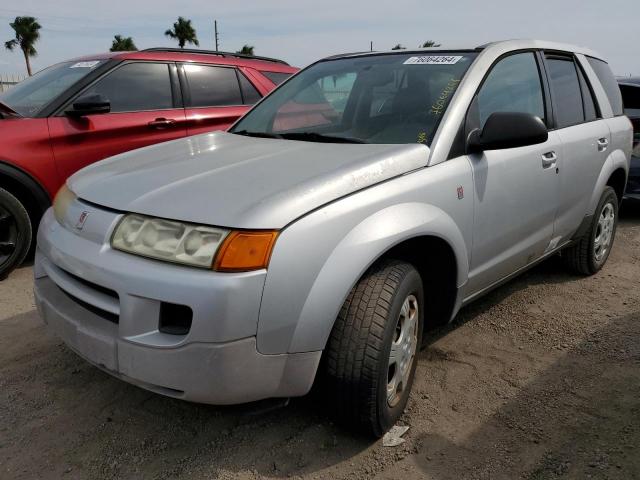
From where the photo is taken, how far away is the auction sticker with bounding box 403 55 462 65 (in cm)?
287

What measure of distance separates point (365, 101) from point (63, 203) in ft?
5.33

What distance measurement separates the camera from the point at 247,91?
5.36m

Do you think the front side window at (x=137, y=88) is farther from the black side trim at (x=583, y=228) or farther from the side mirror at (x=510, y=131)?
the black side trim at (x=583, y=228)

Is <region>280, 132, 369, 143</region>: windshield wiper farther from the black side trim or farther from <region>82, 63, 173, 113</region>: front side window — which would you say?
<region>82, 63, 173, 113</region>: front side window

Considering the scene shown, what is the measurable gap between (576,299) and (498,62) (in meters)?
1.81

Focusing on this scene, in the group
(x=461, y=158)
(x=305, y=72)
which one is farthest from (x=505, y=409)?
(x=305, y=72)

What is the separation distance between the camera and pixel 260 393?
1.88 m

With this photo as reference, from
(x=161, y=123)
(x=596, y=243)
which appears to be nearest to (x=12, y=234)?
(x=161, y=123)

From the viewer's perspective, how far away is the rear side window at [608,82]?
4105 mm

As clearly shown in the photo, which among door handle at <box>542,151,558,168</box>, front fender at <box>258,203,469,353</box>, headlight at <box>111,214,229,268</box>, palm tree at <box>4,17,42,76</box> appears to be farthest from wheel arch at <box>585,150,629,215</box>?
palm tree at <box>4,17,42,76</box>

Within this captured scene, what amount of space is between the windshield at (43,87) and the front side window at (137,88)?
0.19m

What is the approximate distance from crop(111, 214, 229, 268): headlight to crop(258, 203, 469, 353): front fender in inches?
8.9

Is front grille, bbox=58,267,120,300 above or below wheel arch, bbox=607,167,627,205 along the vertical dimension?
above

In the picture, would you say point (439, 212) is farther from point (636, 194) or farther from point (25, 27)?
point (25, 27)
